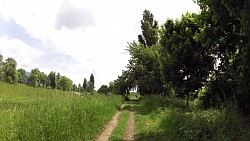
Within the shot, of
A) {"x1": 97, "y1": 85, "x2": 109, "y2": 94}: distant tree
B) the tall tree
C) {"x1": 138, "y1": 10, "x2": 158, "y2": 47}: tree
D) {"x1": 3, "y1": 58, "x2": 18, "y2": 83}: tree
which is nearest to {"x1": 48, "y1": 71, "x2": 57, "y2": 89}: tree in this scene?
{"x1": 3, "y1": 58, "x2": 18, "y2": 83}: tree

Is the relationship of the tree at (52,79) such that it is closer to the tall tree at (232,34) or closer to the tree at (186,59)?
the tree at (186,59)

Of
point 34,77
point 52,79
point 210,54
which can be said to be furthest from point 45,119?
point 52,79

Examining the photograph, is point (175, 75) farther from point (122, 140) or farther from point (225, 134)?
point (225, 134)

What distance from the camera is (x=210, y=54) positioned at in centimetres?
2094

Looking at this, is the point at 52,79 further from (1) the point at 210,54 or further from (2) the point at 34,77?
(1) the point at 210,54

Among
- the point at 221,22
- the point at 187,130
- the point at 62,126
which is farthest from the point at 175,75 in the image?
the point at 62,126

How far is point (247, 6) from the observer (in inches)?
417

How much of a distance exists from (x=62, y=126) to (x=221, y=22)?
797cm

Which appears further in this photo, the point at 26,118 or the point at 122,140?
the point at 122,140

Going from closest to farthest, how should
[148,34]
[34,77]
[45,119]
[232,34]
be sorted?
[45,119], [232,34], [148,34], [34,77]

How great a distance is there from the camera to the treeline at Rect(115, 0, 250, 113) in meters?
12.6

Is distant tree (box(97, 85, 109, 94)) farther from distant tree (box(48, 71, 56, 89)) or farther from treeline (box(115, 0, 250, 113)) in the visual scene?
distant tree (box(48, 71, 56, 89))

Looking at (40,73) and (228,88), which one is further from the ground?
(40,73)

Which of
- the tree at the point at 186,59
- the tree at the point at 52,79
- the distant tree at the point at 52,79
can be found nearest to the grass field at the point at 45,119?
the tree at the point at 186,59
